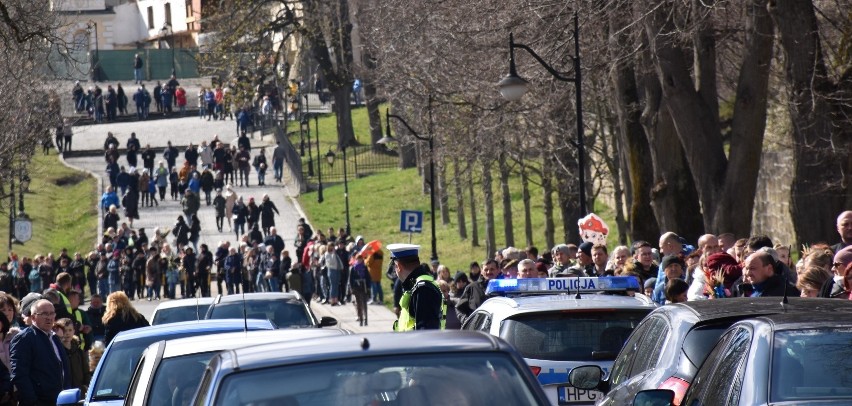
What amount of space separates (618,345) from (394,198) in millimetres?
46774

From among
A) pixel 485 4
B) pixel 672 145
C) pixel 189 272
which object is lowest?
pixel 189 272

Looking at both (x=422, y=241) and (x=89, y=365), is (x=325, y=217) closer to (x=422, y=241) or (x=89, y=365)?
(x=422, y=241)

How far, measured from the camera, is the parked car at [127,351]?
1110cm

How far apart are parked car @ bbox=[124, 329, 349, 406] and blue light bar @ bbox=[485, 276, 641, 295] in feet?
11.6

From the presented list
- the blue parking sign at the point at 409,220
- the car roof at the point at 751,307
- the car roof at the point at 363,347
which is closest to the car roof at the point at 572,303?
the car roof at the point at 751,307

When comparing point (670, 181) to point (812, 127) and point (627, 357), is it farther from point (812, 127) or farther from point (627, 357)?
point (627, 357)

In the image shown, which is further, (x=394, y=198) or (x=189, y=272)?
(x=394, y=198)

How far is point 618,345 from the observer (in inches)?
423

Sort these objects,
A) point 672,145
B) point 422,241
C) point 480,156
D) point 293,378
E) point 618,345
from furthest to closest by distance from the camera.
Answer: point 422,241 → point 480,156 → point 672,145 → point 618,345 → point 293,378

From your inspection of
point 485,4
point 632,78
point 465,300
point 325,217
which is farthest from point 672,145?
point 325,217

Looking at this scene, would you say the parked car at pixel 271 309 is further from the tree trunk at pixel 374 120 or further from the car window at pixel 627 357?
the tree trunk at pixel 374 120

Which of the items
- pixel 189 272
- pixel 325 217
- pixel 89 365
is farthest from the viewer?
pixel 325 217

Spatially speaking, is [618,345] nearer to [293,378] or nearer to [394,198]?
[293,378]

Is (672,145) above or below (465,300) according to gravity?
above
